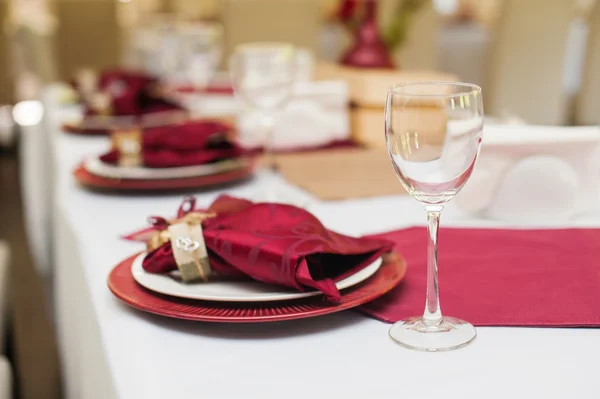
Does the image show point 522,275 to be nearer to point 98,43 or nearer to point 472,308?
point 472,308

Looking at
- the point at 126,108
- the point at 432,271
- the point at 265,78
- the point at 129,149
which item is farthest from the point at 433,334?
the point at 126,108

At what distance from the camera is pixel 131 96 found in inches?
70.5

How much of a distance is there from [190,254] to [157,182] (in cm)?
47

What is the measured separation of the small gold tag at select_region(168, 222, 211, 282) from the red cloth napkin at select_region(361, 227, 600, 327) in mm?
145

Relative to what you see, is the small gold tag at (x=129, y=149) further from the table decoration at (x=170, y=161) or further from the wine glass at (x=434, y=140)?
the wine glass at (x=434, y=140)

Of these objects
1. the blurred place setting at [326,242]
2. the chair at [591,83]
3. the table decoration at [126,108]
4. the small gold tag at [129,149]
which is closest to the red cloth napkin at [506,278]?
the blurred place setting at [326,242]

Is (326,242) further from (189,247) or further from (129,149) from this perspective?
(129,149)

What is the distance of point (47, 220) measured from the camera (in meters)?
2.00

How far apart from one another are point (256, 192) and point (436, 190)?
601 millimetres

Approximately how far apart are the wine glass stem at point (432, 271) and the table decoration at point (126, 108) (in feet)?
3.84

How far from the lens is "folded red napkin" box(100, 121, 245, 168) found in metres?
1.19

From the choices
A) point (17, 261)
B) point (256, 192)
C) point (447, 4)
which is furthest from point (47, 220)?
point (447, 4)

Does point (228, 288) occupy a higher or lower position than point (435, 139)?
lower

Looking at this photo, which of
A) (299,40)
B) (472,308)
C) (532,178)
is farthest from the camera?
(299,40)
